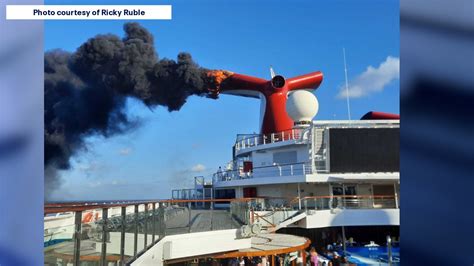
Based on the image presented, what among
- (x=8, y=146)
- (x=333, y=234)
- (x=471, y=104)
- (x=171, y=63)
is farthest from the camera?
(x=171, y=63)

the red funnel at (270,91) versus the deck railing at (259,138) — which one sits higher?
the red funnel at (270,91)

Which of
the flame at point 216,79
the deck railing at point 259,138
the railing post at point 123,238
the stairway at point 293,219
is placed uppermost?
the flame at point 216,79

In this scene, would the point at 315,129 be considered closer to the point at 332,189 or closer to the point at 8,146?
the point at 332,189

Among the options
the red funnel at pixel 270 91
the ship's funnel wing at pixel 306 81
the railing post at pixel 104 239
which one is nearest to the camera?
the railing post at pixel 104 239

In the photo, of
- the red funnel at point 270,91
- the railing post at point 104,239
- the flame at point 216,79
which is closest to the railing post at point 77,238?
the railing post at point 104,239

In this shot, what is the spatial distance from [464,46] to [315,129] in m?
12.9

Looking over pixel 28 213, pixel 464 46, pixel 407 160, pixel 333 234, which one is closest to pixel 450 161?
pixel 407 160

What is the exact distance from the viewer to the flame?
23.6 m

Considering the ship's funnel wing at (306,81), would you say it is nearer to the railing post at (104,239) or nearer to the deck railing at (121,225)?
the deck railing at (121,225)

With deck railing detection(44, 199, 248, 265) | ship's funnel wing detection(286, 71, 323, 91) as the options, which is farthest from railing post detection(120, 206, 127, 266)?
ship's funnel wing detection(286, 71, 323, 91)

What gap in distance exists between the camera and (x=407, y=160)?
6.60ft

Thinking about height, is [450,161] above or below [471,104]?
below

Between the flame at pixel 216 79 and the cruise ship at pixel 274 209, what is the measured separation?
86mm

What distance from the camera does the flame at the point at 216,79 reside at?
77.4 feet
